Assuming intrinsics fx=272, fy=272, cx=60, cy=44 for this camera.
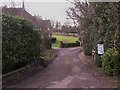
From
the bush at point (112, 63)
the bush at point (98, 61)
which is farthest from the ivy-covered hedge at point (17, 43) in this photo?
the bush at point (112, 63)

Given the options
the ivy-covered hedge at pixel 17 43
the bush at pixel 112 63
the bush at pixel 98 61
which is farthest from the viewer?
the bush at pixel 98 61

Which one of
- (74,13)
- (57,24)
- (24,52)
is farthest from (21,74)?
(57,24)

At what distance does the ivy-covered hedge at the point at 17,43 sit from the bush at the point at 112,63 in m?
5.44

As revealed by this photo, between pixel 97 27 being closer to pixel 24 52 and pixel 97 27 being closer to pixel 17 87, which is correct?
pixel 24 52

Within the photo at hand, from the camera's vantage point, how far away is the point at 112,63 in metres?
16.6

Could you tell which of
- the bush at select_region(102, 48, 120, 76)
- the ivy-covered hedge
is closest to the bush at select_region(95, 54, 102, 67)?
the bush at select_region(102, 48, 120, 76)

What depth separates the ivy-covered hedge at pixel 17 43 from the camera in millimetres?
15586

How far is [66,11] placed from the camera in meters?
39.5

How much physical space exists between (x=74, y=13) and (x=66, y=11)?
246 centimetres

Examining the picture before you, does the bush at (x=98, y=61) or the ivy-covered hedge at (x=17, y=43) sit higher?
the ivy-covered hedge at (x=17, y=43)

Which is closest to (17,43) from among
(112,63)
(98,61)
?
(112,63)

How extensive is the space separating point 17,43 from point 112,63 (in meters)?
5.98

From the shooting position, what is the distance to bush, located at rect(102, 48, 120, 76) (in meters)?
16.3

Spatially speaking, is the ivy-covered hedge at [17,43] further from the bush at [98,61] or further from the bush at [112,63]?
the bush at [112,63]
